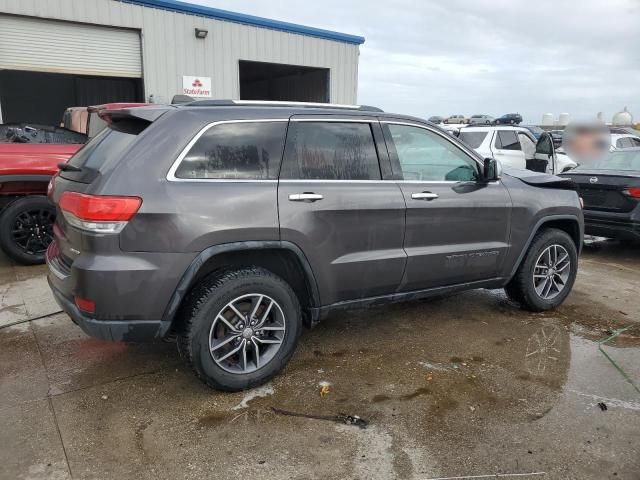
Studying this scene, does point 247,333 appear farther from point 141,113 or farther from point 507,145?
point 507,145

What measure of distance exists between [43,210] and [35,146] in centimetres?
74

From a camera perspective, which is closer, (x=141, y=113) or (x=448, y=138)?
(x=141, y=113)

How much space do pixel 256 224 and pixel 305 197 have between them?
15.2 inches

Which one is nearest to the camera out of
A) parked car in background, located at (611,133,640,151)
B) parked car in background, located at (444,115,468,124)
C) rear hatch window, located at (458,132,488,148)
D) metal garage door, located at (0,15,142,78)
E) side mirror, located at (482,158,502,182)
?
side mirror, located at (482,158,502,182)

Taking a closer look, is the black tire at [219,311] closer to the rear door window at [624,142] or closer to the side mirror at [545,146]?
the side mirror at [545,146]

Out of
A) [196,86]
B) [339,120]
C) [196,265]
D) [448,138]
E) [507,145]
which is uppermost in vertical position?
[196,86]

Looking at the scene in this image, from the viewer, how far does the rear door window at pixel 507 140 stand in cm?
1145

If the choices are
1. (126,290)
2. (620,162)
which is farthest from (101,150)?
(620,162)

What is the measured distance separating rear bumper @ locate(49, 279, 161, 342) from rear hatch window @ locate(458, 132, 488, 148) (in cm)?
973

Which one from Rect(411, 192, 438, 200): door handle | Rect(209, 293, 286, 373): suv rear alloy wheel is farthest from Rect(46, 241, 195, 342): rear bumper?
Rect(411, 192, 438, 200): door handle

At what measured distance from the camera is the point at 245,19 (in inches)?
523

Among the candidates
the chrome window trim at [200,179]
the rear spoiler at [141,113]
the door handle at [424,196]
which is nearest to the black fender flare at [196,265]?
the chrome window trim at [200,179]

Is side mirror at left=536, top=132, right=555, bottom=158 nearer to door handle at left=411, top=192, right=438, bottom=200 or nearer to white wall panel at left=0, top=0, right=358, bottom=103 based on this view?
white wall panel at left=0, top=0, right=358, bottom=103

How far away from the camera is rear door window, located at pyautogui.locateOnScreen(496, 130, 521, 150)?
37.6 feet
